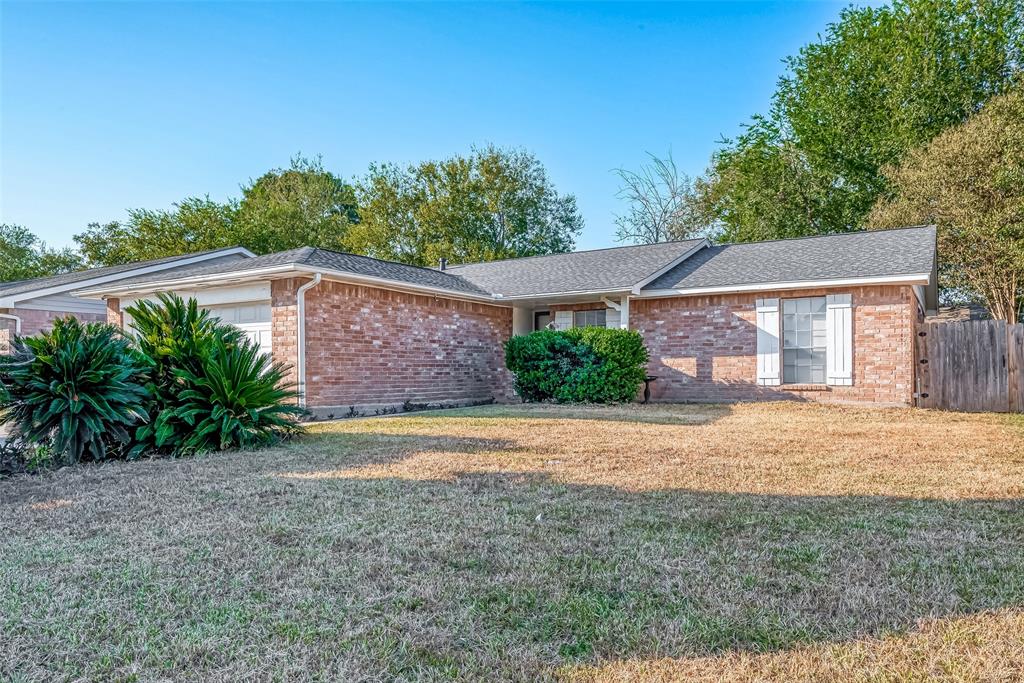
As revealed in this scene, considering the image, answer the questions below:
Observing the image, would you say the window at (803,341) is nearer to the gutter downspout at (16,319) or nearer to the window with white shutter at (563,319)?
the window with white shutter at (563,319)

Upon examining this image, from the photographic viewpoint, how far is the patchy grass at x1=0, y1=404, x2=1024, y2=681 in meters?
2.25

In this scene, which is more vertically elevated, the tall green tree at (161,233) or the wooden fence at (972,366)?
the tall green tree at (161,233)

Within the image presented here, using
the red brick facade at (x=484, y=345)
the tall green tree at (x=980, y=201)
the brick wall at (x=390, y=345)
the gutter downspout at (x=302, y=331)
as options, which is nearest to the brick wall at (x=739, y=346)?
the red brick facade at (x=484, y=345)

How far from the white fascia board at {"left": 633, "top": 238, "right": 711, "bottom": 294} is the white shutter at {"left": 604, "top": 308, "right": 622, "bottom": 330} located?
106 cm

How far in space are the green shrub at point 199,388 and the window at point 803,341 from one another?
944 cm

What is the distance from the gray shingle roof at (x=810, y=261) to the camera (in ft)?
38.6

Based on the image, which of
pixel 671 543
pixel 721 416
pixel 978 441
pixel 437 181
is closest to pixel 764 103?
pixel 437 181

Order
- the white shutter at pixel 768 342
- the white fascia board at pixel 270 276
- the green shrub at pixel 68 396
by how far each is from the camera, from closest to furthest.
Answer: the green shrub at pixel 68 396 < the white fascia board at pixel 270 276 < the white shutter at pixel 768 342

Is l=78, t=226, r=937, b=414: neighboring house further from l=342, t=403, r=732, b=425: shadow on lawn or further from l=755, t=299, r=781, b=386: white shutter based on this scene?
l=342, t=403, r=732, b=425: shadow on lawn

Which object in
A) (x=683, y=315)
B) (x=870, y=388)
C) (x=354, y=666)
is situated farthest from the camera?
(x=683, y=315)

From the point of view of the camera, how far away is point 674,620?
2520mm

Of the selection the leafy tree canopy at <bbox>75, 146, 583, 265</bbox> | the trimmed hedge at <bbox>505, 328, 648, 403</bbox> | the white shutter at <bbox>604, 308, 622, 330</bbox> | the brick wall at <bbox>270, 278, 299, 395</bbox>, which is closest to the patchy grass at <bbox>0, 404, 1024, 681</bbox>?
the brick wall at <bbox>270, 278, 299, 395</bbox>

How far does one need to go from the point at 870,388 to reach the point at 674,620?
1086 centimetres

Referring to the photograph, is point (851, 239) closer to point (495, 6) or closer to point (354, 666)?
point (495, 6)
